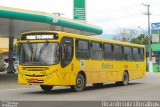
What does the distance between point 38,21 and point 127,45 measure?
7762 mm

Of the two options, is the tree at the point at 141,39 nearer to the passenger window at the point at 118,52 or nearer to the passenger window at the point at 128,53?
the passenger window at the point at 128,53

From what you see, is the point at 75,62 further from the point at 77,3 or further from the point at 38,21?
the point at 77,3

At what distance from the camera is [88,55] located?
22.8 meters

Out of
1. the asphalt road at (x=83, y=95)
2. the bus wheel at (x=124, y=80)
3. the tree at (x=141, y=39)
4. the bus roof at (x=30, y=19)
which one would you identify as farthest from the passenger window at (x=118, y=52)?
the tree at (x=141, y=39)

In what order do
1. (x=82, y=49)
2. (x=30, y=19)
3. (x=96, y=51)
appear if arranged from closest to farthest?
(x=82, y=49) → (x=96, y=51) → (x=30, y=19)

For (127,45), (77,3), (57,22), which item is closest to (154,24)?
(77,3)

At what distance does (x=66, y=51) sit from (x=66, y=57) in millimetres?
269

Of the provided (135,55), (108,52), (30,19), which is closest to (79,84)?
(108,52)

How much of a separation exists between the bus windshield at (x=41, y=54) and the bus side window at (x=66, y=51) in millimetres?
313

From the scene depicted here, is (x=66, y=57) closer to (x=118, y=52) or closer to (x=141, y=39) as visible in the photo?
(x=118, y=52)

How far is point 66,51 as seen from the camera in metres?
20.3

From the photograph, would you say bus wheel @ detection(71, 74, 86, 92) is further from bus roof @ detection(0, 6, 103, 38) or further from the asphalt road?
bus roof @ detection(0, 6, 103, 38)

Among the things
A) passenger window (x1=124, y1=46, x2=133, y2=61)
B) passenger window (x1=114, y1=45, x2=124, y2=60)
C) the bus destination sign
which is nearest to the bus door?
the bus destination sign

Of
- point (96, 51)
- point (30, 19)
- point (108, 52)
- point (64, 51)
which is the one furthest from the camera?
point (30, 19)
